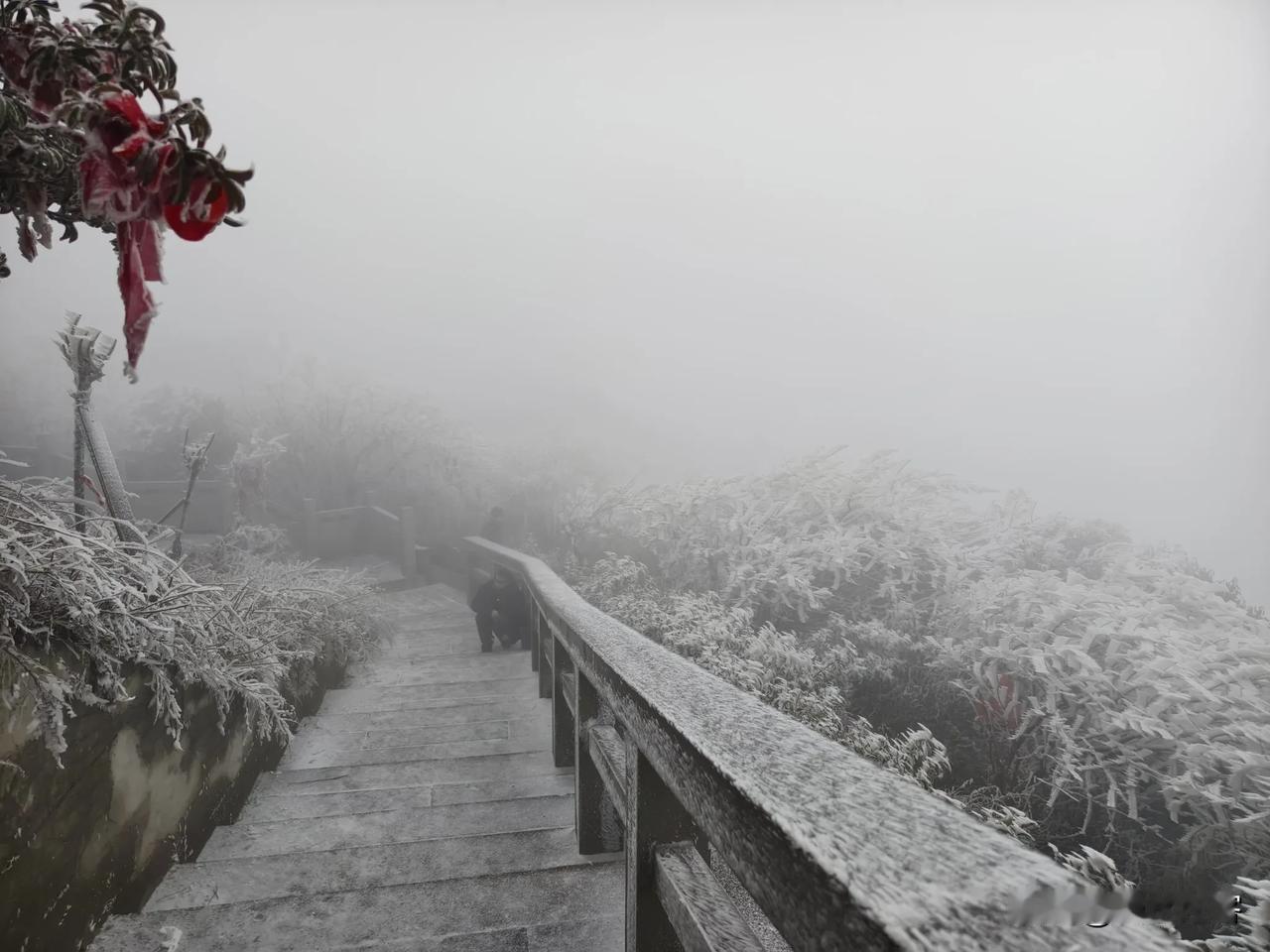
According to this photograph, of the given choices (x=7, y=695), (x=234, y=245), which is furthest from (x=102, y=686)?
(x=234, y=245)

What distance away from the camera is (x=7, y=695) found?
4.77 feet

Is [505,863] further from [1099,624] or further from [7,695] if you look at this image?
[1099,624]

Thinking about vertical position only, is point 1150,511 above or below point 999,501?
below

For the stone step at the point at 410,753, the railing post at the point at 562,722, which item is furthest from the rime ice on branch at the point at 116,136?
the stone step at the point at 410,753

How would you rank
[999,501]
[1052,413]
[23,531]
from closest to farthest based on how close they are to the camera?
1. [23,531]
2. [999,501]
3. [1052,413]

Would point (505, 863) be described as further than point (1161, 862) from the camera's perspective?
No

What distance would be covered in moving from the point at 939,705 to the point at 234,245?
121 feet

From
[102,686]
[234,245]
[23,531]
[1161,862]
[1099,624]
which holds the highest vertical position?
[234,245]

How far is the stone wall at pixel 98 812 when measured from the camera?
4.91ft

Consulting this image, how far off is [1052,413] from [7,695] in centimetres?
2834

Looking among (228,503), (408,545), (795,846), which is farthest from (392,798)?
(228,503)

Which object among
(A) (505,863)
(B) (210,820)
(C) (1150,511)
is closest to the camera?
(A) (505,863)

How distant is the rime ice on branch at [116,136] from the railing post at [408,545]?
12385mm

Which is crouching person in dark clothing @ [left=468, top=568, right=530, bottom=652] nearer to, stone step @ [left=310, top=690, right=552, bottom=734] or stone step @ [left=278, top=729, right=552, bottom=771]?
stone step @ [left=310, top=690, right=552, bottom=734]
